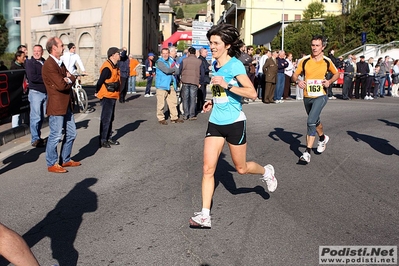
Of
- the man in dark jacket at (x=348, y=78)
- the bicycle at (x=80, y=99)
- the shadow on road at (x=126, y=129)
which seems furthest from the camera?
the man in dark jacket at (x=348, y=78)

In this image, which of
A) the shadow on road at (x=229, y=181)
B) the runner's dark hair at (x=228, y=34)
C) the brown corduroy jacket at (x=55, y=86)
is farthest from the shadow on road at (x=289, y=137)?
the runner's dark hair at (x=228, y=34)

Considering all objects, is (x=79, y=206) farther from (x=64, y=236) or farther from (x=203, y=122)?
(x=203, y=122)

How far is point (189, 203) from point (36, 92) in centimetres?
522

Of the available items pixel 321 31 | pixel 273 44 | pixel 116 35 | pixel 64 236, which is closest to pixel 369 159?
pixel 64 236

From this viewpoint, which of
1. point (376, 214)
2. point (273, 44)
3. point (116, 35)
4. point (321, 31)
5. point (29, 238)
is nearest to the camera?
point (29, 238)

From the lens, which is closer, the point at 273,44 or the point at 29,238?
the point at 29,238

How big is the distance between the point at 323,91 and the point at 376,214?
3.47 meters

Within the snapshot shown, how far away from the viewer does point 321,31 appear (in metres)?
58.0

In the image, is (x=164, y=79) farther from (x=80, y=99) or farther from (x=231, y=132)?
(x=231, y=132)

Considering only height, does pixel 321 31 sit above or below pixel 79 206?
above

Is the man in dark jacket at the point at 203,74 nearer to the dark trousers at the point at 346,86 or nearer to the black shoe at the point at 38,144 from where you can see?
the black shoe at the point at 38,144

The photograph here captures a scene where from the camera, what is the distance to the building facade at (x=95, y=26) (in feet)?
114

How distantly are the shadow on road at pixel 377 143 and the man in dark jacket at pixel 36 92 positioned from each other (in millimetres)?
6621

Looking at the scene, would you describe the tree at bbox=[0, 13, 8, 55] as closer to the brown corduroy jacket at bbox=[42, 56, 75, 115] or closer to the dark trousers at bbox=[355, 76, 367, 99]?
the dark trousers at bbox=[355, 76, 367, 99]
